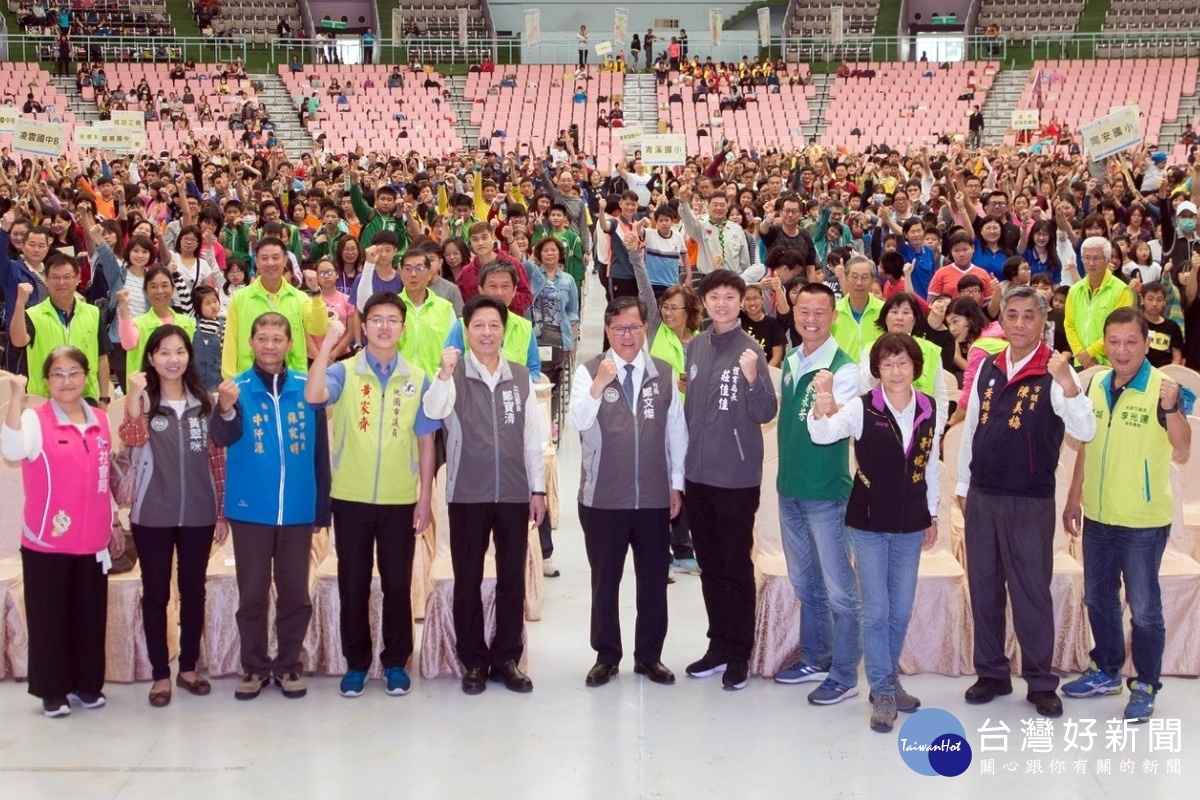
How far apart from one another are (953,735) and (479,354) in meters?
1.96

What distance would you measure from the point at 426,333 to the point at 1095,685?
3010mm

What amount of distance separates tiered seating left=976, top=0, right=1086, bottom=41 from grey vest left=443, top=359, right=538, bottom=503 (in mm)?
28443

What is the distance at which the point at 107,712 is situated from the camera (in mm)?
4434

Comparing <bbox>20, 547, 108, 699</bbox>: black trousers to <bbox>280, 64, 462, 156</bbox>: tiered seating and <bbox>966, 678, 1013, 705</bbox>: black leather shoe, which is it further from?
<bbox>280, 64, 462, 156</bbox>: tiered seating

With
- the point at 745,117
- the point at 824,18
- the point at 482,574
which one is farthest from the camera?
the point at 824,18

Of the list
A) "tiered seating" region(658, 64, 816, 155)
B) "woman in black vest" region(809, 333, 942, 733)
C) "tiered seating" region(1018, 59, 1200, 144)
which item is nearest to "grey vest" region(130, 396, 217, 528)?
"woman in black vest" region(809, 333, 942, 733)

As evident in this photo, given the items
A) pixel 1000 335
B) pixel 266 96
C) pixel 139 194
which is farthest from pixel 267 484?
pixel 266 96

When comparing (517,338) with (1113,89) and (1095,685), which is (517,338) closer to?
(1095,685)

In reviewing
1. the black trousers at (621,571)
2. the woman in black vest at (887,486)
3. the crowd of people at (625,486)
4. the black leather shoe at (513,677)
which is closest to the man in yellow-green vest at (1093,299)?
the crowd of people at (625,486)

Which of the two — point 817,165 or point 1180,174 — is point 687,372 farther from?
point 817,165

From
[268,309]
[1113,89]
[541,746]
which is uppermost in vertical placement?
[1113,89]

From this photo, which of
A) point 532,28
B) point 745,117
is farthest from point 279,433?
point 532,28

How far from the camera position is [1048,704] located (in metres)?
4.34

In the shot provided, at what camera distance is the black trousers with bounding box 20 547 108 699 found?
4297 mm
